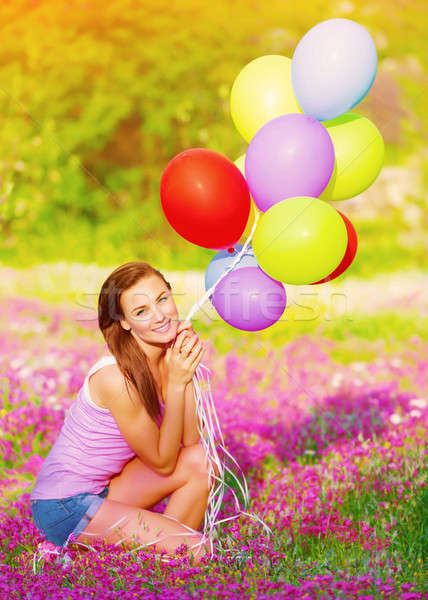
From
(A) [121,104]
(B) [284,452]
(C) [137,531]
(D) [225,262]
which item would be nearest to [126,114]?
(A) [121,104]

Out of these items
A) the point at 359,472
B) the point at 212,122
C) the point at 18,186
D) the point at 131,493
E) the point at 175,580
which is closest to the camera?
the point at 175,580

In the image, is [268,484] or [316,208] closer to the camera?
[316,208]

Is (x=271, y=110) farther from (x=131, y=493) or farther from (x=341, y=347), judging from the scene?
(x=341, y=347)

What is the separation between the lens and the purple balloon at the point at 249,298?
283cm

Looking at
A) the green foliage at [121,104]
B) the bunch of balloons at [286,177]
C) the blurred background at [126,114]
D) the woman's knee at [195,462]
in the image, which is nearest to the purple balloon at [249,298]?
the bunch of balloons at [286,177]

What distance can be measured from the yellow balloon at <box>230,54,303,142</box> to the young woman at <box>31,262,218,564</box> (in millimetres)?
850

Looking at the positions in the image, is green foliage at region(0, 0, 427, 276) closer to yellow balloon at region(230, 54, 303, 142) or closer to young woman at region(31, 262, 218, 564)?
yellow balloon at region(230, 54, 303, 142)

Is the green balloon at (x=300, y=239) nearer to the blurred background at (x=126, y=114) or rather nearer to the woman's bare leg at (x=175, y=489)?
the woman's bare leg at (x=175, y=489)

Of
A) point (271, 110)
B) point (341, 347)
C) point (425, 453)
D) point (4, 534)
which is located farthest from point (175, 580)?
point (341, 347)

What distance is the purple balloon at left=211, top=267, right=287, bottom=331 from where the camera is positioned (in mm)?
2834

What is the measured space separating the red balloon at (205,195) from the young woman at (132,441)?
0.31 m

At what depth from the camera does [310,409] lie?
4.55 meters

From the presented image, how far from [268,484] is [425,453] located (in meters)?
0.88

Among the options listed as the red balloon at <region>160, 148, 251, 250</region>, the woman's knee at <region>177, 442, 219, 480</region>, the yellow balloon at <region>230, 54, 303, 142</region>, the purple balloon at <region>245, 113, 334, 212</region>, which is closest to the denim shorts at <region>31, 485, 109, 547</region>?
the woman's knee at <region>177, 442, 219, 480</region>
